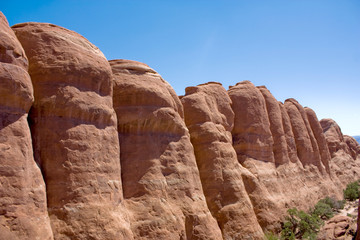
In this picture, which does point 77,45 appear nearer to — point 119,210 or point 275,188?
point 119,210

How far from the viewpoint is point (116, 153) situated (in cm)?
1163

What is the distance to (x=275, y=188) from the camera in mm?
20031

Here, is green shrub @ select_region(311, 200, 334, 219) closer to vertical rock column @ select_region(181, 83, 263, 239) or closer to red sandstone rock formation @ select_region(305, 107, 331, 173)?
vertical rock column @ select_region(181, 83, 263, 239)

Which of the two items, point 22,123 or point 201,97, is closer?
point 22,123

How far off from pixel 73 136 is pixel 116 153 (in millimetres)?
1815

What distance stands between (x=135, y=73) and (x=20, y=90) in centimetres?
570

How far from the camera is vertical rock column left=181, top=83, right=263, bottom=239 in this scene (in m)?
15.4

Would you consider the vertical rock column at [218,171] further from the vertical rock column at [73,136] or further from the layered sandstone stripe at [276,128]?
the layered sandstone stripe at [276,128]

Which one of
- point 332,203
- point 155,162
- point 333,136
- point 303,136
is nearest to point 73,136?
point 155,162

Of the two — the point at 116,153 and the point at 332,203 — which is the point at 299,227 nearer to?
the point at 332,203

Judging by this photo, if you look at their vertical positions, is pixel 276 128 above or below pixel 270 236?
above

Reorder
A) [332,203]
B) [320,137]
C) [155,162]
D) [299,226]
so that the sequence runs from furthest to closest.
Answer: [320,137] → [332,203] → [299,226] → [155,162]

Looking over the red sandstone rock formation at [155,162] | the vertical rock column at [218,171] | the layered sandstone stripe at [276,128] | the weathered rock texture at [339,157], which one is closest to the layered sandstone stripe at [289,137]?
the layered sandstone stripe at [276,128]

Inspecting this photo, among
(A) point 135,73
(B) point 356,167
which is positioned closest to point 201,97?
(A) point 135,73
